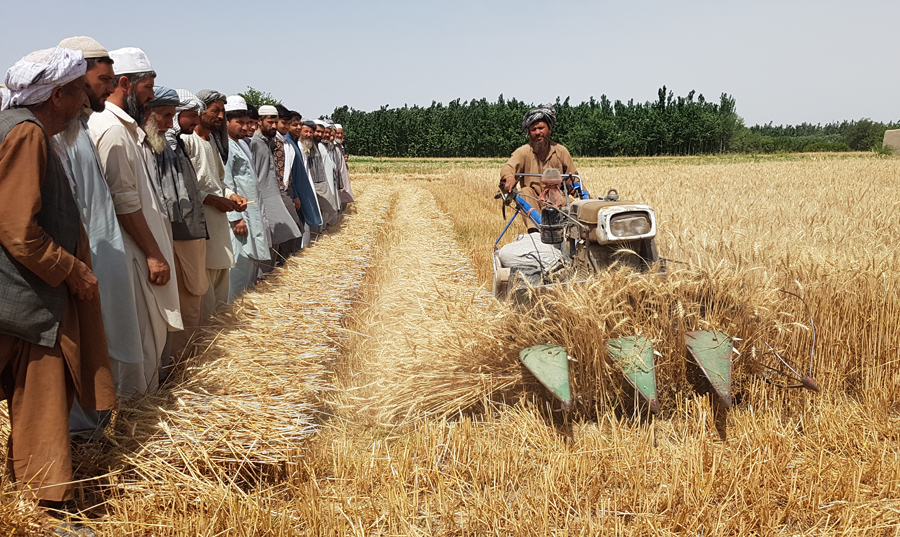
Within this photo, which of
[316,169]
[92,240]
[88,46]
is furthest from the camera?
[316,169]

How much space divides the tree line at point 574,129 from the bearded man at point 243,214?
49.7m

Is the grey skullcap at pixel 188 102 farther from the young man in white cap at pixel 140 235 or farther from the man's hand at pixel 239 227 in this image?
the man's hand at pixel 239 227

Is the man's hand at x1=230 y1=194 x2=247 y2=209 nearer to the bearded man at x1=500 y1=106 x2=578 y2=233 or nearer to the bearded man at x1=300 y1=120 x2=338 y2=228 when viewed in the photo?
the bearded man at x1=500 y1=106 x2=578 y2=233

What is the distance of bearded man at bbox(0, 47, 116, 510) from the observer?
99.9 inches

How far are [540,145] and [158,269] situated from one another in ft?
10.6

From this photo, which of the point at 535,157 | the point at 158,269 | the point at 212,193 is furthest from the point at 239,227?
the point at 535,157

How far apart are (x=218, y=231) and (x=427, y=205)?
1198 centimetres

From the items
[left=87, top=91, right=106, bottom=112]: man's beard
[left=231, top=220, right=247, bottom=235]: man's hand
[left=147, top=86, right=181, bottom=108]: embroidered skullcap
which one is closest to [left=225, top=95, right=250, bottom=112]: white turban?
[left=231, top=220, right=247, bottom=235]: man's hand

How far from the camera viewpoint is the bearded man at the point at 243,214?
22.1 feet

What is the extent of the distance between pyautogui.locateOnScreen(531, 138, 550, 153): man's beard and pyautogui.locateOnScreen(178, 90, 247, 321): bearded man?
257 cm

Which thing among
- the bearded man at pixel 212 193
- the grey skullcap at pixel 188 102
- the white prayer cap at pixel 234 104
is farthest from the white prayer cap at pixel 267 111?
the grey skullcap at pixel 188 102

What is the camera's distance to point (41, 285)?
8.75 ft

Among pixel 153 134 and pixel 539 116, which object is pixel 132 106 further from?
pixel 539 116

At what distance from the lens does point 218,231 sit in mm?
5547
